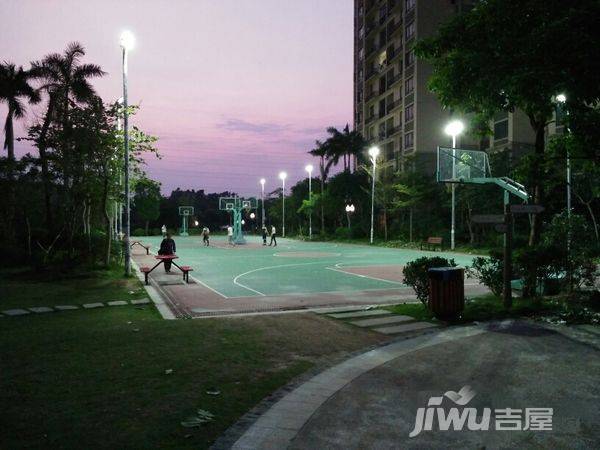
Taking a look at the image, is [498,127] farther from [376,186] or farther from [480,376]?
[480,376]

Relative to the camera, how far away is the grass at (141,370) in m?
4.31

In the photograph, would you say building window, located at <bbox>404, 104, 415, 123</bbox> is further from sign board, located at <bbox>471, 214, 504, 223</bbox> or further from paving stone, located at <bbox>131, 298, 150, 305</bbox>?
paving stone, located at <bbox>131, 298, 150, 305</bbox>

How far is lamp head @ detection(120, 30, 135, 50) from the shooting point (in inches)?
639

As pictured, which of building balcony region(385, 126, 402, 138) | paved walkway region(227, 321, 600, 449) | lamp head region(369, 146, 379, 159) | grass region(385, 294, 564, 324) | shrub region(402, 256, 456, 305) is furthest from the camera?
building balcony region(385, 126, 402, 138)

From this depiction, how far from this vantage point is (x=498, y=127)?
156 ft

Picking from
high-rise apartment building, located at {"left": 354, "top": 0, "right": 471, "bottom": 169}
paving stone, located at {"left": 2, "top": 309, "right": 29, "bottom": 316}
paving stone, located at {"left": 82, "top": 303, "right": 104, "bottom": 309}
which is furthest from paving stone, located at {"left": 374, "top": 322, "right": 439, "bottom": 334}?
high-rise apartment building, located at {"left": 354, "top": 0, "right": 471, "bottom": 169}

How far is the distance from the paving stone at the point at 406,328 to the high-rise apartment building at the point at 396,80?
39.2m

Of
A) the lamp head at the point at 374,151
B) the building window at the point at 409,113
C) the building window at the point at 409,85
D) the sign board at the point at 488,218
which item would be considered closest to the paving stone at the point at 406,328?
the sign board at the point at 488,218

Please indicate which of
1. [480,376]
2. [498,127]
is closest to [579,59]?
[480,376]

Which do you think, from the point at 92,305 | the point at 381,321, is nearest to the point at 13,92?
the point at 92,305

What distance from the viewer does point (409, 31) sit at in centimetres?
5503

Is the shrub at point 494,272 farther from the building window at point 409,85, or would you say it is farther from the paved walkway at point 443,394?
the building window at point 409,85

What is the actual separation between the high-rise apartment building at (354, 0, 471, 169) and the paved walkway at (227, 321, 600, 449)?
40.7 metres

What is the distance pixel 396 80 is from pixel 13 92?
41.2 m
